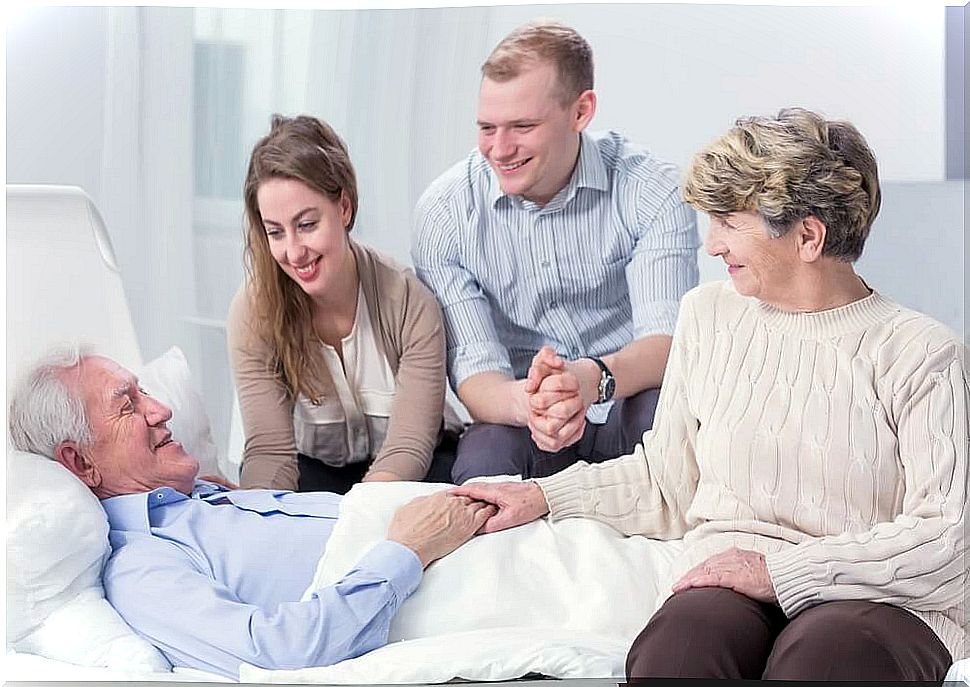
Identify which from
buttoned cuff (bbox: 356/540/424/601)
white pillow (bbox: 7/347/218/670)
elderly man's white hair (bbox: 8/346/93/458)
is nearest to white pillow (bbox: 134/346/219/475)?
white pillow (bbox: 7/347/218/670)

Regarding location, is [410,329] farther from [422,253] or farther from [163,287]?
[163,287]

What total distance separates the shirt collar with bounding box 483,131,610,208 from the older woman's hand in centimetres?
74

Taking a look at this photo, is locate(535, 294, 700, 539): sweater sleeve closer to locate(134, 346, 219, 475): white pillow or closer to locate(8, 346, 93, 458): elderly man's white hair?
locate(134, 346, 219, 475): white pillow

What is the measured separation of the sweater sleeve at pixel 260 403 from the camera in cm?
237

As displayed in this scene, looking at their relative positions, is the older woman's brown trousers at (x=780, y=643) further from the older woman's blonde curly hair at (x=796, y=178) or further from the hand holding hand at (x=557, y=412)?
the older woman's blonde curly hair at (x=796, y=178)

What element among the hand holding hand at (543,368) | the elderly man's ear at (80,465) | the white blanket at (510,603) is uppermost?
the hand holding hand at (543,368)

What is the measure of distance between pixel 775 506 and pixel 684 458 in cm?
19

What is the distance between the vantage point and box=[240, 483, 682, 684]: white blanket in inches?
81.8

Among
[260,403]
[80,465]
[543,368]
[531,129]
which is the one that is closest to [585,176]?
[531,129]

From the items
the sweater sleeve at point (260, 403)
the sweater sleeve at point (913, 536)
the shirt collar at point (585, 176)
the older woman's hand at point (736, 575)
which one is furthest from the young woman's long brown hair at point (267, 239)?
the sweater sleeve at point (913, 536)

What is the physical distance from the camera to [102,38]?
2.34 meters

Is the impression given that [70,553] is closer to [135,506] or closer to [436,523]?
[135,506]

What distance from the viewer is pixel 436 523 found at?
2244 millimetres

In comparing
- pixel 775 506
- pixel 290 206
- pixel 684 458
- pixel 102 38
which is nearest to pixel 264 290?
pixel 290 206
